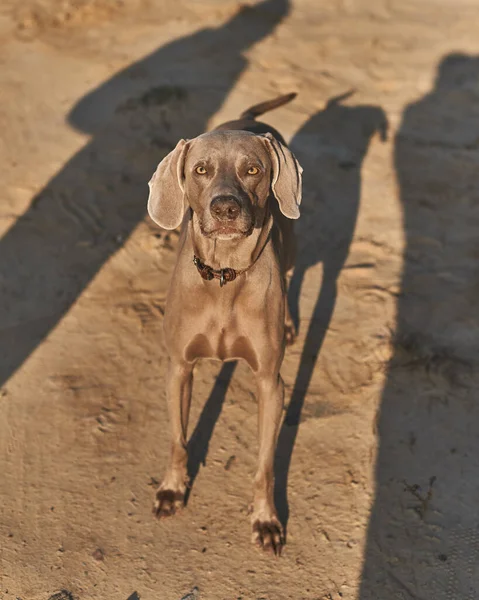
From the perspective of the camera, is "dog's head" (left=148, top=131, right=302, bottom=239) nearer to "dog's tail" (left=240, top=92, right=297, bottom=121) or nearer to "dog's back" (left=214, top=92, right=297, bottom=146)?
"dog's back" (left=214, top=92, right=297, bottom=146)

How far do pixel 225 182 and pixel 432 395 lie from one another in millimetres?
2044

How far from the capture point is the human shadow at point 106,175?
5113 mm

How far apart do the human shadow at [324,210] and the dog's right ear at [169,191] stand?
152 centimetres

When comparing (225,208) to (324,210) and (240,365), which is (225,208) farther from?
(324,210)

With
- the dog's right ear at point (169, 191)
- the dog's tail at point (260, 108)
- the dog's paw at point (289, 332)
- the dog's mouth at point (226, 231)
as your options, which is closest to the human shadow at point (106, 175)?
the dog's tail at point (260, 108)

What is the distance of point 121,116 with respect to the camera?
6.79 m

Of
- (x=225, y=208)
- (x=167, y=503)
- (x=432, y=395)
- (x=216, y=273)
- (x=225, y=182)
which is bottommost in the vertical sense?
(x=167, y=503)

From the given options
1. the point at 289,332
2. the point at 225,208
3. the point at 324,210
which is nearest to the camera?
the point at 225,208

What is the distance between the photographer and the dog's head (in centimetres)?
322

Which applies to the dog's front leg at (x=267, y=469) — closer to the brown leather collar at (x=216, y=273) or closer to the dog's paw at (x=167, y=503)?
the dog's paw at (x=167, y=503)

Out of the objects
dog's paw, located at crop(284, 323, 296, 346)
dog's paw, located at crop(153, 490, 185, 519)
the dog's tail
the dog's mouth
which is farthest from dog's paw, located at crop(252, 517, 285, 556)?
the dog's tail

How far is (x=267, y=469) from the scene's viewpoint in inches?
149

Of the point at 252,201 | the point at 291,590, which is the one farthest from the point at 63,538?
the point at 252,201

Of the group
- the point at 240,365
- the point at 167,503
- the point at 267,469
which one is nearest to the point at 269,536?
the point at 267,469
